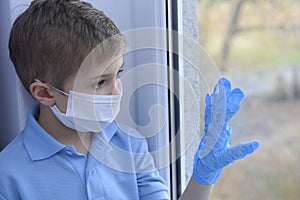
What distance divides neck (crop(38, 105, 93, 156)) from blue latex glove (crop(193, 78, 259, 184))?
0.79ft

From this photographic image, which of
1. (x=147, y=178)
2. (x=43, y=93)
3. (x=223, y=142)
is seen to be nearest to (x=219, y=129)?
(x=223, y=142)

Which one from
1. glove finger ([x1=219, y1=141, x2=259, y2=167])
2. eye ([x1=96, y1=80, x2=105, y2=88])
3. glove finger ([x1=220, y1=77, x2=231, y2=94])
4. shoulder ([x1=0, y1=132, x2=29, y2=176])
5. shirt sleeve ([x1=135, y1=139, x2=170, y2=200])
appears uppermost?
glove finger ([x1=220, y1=77, x2=231, y2=94])

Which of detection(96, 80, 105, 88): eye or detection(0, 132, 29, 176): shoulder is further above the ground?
detection(96, 80, 105, 88): eye

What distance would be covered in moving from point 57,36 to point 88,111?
14 cm

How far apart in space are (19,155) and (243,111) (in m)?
0.40

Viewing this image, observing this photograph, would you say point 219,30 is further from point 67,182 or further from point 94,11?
point 67,182

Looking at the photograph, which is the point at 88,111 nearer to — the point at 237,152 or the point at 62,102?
the point at 62,102

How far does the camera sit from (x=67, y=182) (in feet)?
3.46

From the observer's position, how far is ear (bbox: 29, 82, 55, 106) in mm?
1067

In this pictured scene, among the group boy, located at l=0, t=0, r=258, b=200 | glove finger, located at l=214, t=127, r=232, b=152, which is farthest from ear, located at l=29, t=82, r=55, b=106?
glove finger, located at l=214, t=127, r=232, b=152

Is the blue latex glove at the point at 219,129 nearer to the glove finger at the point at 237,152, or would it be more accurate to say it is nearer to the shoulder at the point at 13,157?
the glove finger at the point at 237,152

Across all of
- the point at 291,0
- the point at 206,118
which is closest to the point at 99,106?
the point at 206,118

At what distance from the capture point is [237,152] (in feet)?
3.06

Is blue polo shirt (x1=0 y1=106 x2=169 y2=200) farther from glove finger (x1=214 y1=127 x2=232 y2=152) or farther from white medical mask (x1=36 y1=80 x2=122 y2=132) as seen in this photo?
glove finger (x1=214 y1=127 x2=232 y2=152)
